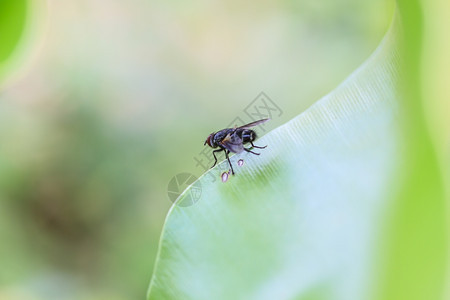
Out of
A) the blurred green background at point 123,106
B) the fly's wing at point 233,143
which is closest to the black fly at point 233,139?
the fly's wing at point 233,143

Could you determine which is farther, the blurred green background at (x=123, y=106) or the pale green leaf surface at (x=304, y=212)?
the blurred green background at (x=123, y=106)

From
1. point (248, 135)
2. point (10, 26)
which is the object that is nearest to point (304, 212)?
point (248, 135)

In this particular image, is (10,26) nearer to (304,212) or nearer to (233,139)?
(233,139)

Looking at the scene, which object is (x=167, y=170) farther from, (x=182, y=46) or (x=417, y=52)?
(x=417, y=52)

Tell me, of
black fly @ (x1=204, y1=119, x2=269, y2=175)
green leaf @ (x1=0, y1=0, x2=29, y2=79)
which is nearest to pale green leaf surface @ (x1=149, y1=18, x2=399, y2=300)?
black fly @ (x1=204, y1=119, x2=269, y2=175)

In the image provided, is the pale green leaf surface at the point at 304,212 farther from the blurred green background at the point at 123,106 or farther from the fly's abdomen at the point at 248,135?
the blurred green background at the point at 123,106

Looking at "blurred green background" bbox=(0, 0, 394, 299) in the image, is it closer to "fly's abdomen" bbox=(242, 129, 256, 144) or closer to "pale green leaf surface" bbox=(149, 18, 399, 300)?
"fly's abdomen" bbox=(242, 129, 256, 144)

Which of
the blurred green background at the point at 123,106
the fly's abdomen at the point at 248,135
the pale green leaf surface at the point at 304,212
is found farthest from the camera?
the blurred green background at the point at 123,106
